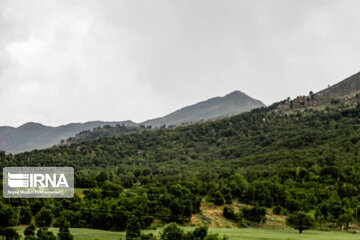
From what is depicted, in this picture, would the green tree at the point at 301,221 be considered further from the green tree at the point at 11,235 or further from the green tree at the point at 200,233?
the green tree at the point at 11,235

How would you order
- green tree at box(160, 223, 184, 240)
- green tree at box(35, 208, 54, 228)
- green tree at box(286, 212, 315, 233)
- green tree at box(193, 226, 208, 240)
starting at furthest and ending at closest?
green tree at box(286, 212, 315, 233), green tree at box(35, 208, 54, 228), green tree at box(160, 223, 184, 240), green tree at box(193, 226, 208, 240)

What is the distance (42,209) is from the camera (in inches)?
2879

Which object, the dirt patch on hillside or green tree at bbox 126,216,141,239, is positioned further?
the dirt patch on hillside

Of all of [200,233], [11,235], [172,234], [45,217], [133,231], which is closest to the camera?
[200,233]

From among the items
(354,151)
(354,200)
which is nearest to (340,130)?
(354,151)

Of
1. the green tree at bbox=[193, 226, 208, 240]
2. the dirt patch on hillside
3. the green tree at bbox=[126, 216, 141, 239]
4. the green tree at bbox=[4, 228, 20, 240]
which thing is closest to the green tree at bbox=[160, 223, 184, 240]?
the green tree at bbox=[193, 226, 208, 240]

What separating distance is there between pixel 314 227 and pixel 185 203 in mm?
27308

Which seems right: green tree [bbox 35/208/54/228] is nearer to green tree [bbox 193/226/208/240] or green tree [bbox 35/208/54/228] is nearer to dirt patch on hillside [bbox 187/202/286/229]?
dirt patch on hillside [bbox 187/202/286/229]

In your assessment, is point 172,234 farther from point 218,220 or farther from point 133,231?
point 218,220

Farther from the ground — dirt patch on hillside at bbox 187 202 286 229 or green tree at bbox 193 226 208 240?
green tree at bbox 193 226 208 240

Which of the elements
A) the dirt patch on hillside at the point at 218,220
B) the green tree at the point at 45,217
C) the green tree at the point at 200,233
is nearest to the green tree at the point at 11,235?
the green tree at the point at 45,217

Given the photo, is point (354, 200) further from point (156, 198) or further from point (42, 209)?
point (42, 209)

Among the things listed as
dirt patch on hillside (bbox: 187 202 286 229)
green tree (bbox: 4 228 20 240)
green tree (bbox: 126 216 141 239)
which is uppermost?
green tree (bbox: 4 228 20 240)

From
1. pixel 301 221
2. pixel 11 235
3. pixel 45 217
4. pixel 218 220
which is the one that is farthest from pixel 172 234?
pixel 301 221
